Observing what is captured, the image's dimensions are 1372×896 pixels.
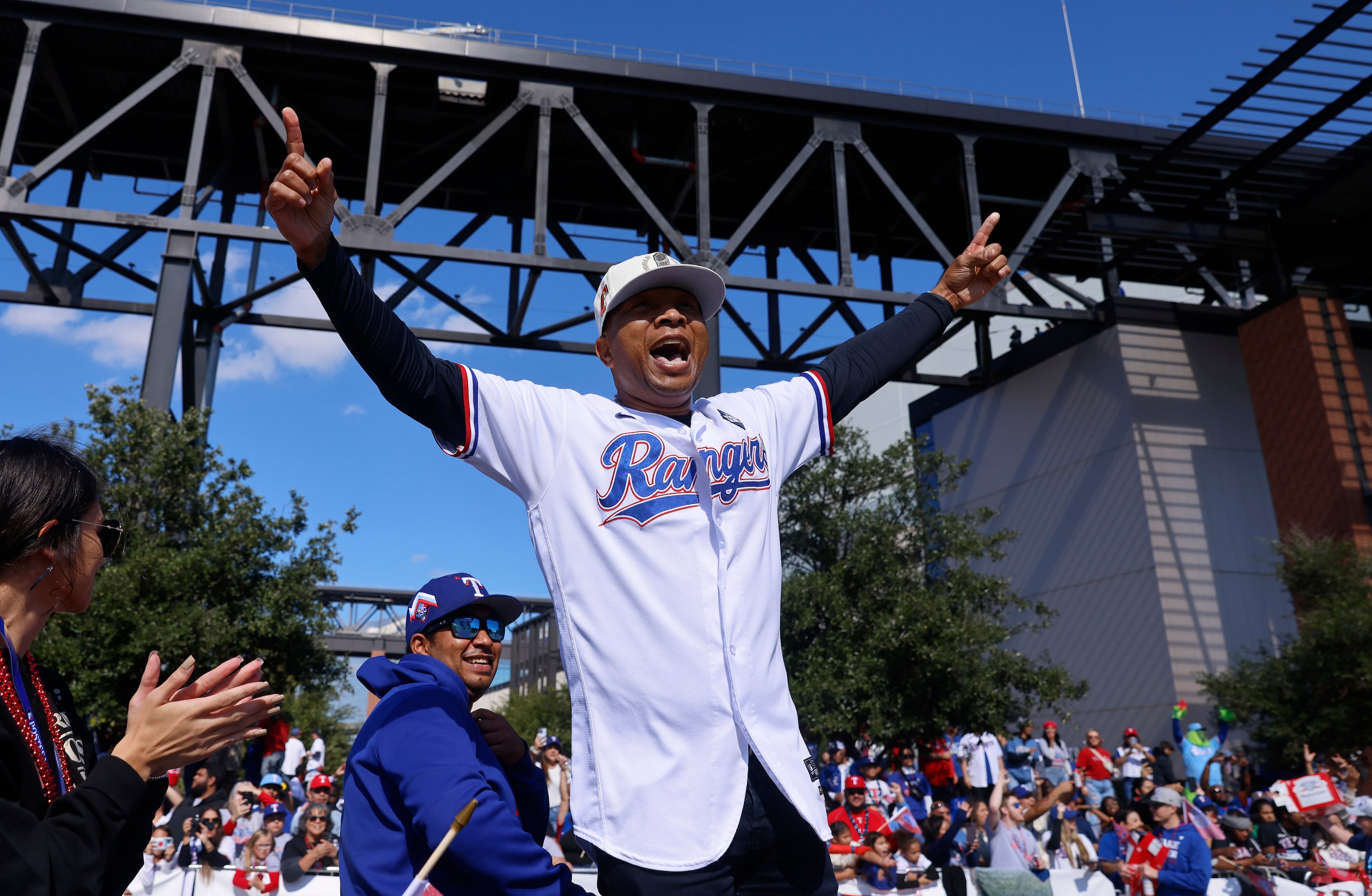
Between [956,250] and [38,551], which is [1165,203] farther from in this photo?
[38,551]

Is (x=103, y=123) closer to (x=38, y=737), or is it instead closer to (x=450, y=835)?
(x=38, y=737)

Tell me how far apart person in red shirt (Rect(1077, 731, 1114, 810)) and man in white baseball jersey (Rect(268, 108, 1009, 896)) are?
1248cm

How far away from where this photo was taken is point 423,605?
122 inches

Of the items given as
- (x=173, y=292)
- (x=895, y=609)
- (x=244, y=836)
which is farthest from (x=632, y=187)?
(x=244, y=836)

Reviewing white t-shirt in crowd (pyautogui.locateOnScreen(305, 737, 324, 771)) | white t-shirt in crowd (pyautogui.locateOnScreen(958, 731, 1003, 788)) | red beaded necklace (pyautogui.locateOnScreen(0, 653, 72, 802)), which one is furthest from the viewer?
white t-shirt in crowd (pyautogui.locateOnScreen(305, 737, 324, 771))

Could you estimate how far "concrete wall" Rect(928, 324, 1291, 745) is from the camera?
771 inches

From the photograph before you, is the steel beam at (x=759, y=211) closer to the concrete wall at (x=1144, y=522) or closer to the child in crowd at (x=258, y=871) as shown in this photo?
the concrete wall at (x=1144, y=522)

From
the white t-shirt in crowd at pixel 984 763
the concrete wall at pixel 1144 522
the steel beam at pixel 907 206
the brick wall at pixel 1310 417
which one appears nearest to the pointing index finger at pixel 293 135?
the white t-shirt in crowd at pixel 984 763

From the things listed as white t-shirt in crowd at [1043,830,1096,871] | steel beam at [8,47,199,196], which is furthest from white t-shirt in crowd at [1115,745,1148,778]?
steel beam at [8,47,199,196]

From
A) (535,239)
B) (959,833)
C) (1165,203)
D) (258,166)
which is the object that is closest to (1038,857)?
(959,833)

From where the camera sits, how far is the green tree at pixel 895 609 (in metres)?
16.9

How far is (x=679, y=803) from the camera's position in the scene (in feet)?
5.77

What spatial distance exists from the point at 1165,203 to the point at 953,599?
30.6 feet

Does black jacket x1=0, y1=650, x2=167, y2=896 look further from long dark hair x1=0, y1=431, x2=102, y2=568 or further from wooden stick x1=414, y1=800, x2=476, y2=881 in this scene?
wooden stick x1=414, y1=800, x2=476, y2=881
